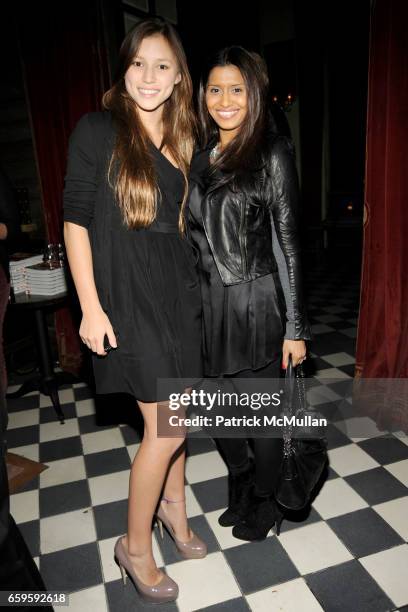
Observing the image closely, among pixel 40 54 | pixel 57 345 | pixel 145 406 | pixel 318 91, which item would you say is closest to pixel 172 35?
pixel 145 406

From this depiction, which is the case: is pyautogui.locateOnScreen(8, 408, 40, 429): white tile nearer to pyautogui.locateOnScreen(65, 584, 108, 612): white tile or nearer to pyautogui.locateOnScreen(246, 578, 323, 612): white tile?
pyautogui.locateOnScreen(65, 584, 108, 612): white tile

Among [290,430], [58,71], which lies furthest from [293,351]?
[58,71]

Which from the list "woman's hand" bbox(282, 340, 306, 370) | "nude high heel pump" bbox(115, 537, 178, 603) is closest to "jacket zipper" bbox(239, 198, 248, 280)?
"woman's hand" bbox(282, 340, 306, 370)

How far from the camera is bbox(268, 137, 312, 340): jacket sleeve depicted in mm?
1722

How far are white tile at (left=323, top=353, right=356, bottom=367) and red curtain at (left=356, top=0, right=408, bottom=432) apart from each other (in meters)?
0.96

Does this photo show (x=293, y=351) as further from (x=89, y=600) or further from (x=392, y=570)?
(x=89, y=600)

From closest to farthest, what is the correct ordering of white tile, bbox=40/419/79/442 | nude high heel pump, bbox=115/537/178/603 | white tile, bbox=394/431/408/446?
nude high heel pump, bbox=115/537/178/603 < white tile, bbox=394/431/408/446 < white tile, bbox=40/419/79/442

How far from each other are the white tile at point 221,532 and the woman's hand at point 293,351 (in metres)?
0.82

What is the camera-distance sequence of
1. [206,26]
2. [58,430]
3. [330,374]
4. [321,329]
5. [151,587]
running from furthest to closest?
[206,26] → [321,329] → [330,374] → [58,430] → [151,587]

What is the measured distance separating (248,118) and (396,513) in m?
1.85

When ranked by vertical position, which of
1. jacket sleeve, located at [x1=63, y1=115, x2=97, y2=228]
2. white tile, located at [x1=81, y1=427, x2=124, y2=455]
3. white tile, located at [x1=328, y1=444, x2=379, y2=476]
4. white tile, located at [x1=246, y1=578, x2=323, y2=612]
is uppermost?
jacket sleeve, located at [x1=63, y1=115, x2=97, y2=228]

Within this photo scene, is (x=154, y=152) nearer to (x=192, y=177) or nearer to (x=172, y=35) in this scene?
(x=192, y=177)

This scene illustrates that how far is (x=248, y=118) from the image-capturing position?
1.76 m

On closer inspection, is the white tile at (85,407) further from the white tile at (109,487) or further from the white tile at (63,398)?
the white tile at (109,487)
